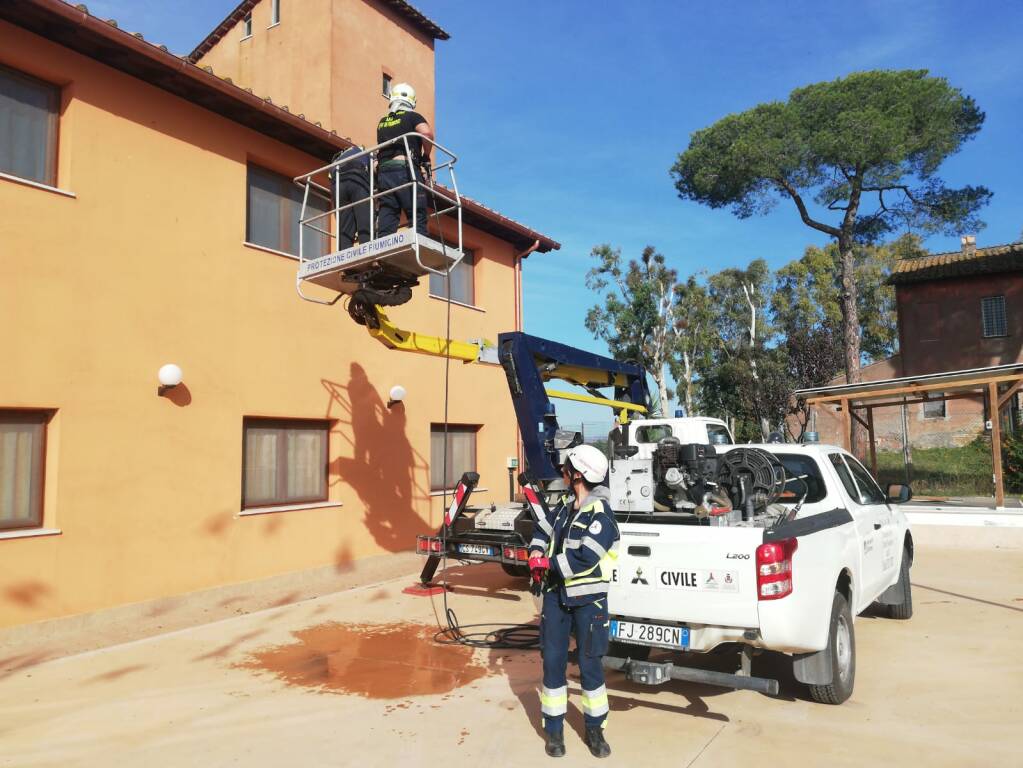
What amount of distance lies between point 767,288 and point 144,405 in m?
39.2

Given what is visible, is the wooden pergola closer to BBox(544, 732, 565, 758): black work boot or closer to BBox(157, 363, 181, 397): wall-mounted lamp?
BBox(157, 363, 181, 397): wall-mounted lamp

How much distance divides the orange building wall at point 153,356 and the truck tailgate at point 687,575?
224 inches

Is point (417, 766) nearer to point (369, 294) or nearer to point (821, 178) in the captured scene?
point (369, 294)

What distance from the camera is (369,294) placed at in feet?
24.7

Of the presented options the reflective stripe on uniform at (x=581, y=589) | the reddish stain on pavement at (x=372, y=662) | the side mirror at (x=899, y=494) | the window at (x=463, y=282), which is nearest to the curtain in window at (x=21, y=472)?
the reddish stain on pavement at (x=372, y=662)

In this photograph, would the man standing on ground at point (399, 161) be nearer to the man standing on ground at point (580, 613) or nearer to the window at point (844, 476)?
the man standing on ground at point (580, 613)

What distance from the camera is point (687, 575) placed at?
4.71 meters

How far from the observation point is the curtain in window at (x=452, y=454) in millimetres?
13062

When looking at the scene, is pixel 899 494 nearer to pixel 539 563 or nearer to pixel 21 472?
pixel 539 563

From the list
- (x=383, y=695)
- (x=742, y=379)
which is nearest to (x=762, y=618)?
(x=383, y=695)

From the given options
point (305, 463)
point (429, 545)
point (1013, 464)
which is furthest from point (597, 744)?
point (1013, 464)

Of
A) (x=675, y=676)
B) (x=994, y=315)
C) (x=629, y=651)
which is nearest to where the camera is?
(x=675, y=676)

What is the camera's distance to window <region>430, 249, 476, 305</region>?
44.8ft

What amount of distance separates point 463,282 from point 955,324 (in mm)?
24401
